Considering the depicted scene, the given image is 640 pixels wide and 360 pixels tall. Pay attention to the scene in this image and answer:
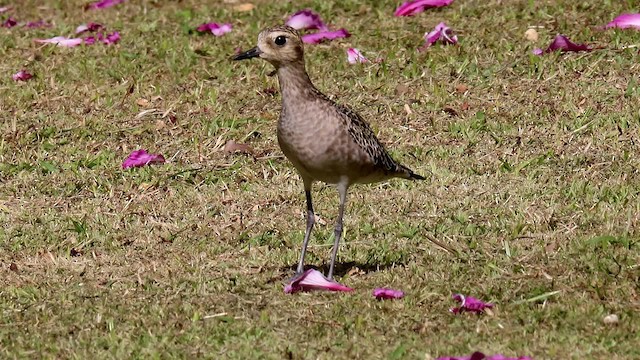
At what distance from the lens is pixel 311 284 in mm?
6641

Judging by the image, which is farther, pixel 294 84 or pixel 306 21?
pixel 306 21

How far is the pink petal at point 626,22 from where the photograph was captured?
33.6 ft

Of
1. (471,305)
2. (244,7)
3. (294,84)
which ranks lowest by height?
(244,7)

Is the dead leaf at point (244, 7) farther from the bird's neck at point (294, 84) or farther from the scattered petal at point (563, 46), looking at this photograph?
the bird's neck at point (294, 84)

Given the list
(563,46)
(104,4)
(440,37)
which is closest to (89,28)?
(104,4)

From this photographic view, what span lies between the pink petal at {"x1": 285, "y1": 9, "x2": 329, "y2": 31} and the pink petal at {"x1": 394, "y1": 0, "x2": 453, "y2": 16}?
0.66 metres

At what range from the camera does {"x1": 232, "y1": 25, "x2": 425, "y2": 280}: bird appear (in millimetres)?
6531

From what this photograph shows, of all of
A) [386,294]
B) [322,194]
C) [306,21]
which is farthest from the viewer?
[306,21]

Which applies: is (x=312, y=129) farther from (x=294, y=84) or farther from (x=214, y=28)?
(x=214, y=28)

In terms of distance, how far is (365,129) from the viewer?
22.7ft

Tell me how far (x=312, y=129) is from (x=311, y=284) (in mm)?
781

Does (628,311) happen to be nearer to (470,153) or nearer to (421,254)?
(421,254)

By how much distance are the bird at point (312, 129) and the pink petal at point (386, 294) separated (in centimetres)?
37

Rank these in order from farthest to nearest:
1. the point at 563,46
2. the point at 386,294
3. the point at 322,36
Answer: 1. the point at 322,36
2. the point at 563,46
3. the point at 386,294
